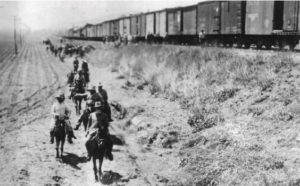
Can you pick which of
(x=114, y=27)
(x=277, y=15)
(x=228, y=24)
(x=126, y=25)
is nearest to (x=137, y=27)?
(x=126, y=25)

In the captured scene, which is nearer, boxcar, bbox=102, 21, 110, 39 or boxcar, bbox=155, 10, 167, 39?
boxcar, bbox=155, 10, 167, 39

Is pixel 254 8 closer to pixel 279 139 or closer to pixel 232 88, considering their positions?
pixel 232 88

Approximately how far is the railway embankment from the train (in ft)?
14.0

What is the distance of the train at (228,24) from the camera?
22.2 metres

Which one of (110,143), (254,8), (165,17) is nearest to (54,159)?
(110,143)

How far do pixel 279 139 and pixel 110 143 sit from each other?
4.40m

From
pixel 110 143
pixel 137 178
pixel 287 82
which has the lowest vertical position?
pixel 137 178

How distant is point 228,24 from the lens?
28234mm

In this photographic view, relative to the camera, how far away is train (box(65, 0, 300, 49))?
2216 centimetres

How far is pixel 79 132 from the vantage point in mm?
16562

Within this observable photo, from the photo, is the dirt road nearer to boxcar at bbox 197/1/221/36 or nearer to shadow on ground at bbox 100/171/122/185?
shadow on ground at bbox 100/171/122/185

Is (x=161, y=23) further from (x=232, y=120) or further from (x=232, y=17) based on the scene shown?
(x=232, y=120)

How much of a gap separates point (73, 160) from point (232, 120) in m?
5.26

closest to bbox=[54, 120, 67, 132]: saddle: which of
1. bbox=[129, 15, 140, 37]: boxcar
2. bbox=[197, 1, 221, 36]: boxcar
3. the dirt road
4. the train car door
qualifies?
the dirt road
